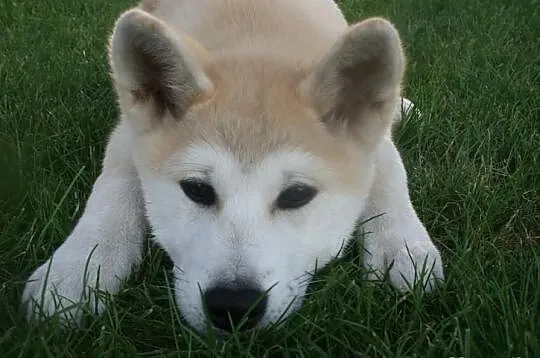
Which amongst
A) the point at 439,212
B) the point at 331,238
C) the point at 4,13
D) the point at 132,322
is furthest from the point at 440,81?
the point at 4,13

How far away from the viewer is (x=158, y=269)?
8.91 ft

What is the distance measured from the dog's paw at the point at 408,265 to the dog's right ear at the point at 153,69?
2.75 feet

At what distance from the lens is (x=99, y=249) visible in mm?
2670

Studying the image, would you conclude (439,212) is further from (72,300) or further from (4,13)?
(4,13)

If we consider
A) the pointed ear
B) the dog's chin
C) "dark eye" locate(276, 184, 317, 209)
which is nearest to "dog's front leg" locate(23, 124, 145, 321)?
the dog's chin

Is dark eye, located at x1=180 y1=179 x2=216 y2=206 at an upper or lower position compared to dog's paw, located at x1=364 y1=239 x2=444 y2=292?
upper

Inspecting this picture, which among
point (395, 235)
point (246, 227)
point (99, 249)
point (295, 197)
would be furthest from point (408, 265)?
point (99, 249)

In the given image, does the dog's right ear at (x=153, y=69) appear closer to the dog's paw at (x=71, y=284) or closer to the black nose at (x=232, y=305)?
the dog's paw at (x=71, y=284)

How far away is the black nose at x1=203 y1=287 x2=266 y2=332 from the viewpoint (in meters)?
2.20

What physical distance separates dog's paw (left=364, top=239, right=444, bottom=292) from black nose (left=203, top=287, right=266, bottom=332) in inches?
21.7

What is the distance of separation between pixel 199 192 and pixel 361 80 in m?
0.72

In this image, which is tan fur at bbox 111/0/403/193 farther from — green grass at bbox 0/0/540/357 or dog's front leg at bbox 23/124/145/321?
green grass at bbox 0/0/540/357

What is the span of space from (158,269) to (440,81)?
2.51m

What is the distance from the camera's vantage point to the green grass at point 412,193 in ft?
7.34
